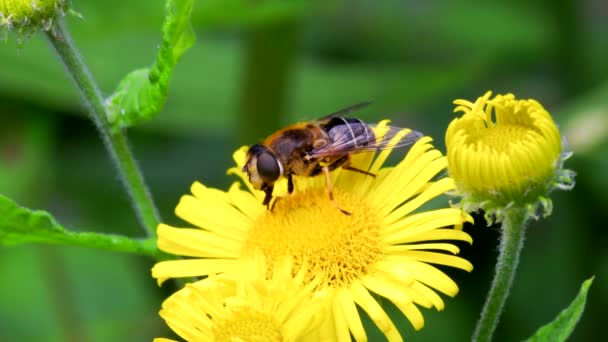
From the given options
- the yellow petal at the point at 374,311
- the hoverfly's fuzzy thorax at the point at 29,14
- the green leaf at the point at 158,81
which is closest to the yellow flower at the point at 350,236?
the yellow petal at the point at 374,311

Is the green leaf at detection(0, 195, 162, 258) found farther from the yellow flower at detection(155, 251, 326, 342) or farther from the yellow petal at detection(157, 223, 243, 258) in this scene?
the yellow flower at detection(155, 251, 326, 342)

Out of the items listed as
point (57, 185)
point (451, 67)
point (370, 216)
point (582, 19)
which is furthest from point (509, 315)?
point (57, 185)

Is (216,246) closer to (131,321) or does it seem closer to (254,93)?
(254,93)

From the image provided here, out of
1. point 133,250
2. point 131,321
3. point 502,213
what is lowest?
point 131,321

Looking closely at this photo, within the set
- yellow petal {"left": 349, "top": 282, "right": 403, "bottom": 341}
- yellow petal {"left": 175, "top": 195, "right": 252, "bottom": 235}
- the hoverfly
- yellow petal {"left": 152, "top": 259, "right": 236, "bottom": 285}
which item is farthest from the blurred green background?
yellow petal {"left": 349, "top": 282, "right": 403, "bottom": 341}

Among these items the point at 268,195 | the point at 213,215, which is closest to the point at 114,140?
the point at 213,215

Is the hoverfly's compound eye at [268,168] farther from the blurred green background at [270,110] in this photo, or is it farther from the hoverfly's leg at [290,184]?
the blurred green background at [270,110]

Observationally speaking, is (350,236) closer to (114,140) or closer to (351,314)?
(351,314)
